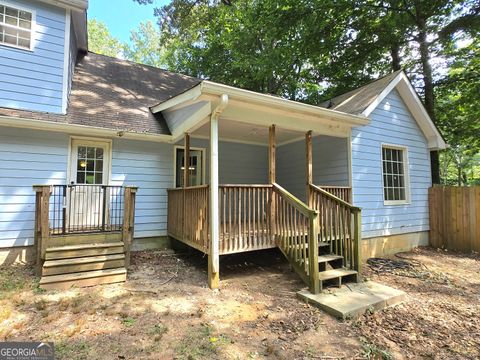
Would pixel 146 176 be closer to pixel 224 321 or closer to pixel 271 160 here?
pixel 271 160

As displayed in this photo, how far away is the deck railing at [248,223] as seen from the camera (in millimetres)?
4859

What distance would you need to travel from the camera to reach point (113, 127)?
20.2 ft

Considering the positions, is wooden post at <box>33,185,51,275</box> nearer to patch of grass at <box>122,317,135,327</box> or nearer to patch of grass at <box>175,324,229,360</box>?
patch of grass at <box>122,317,135,327</box>

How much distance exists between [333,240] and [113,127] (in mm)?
5190

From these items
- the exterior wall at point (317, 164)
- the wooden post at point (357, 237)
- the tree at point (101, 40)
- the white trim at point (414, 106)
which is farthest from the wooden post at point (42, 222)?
the tree at point (101, 40)

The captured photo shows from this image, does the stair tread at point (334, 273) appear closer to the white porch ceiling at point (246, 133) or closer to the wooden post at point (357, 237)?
the wooden post at point (357, 237)

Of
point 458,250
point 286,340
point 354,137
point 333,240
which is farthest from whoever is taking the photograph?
point 458,250

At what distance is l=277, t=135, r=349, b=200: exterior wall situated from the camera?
23.1ft

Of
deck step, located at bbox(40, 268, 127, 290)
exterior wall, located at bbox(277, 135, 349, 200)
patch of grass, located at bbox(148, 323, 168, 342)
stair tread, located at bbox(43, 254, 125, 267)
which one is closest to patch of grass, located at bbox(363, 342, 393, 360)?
patch of grass, located at bbox(148, 323, 168, 342)

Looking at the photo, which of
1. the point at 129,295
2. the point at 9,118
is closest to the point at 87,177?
the point at 9,118

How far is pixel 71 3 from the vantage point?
6055mm

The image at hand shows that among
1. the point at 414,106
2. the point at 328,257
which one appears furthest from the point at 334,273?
the point at 414,106

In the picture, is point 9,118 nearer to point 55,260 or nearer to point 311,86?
point 55,260

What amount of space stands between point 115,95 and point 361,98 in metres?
6.57
